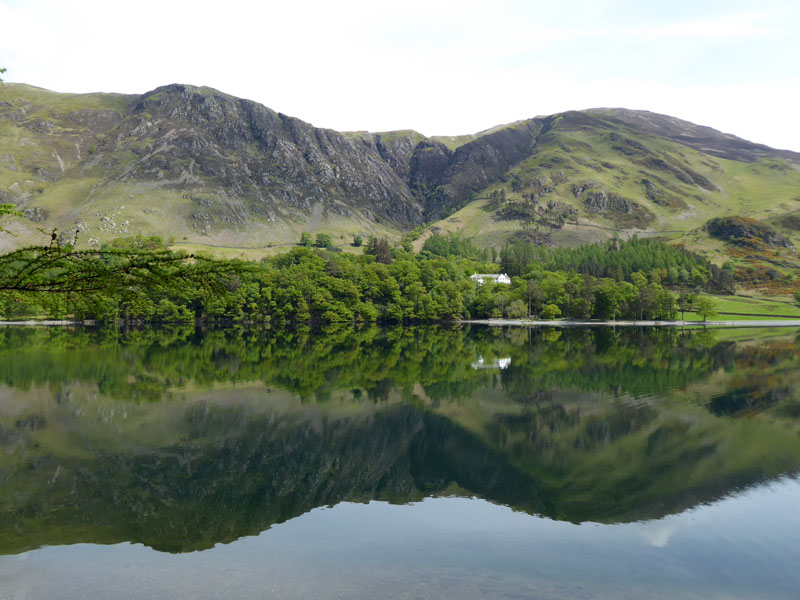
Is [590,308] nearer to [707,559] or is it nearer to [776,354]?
[776,354]

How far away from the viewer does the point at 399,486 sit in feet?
89.2

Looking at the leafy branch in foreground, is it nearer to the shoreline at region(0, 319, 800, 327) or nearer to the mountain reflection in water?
the mountain reflection in water

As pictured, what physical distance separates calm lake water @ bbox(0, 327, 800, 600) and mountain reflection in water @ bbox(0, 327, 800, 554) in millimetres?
183

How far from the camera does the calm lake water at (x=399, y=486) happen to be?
17750mm

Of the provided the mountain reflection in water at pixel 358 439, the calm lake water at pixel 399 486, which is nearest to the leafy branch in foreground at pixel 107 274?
the calm lake water at pixel 399 486

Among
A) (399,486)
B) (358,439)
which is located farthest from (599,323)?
(399,486)

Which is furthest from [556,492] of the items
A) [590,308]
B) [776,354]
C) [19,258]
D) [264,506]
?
[590,308]

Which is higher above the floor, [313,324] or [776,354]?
[776,354]

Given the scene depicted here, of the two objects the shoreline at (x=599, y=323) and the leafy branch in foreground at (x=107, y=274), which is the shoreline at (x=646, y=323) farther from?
the leafy branch in foreground at (x=107, y=274)

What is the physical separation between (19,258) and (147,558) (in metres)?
12.8

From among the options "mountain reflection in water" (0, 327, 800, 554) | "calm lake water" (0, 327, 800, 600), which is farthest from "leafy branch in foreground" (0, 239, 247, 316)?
"mountain reflection in water" (0, 327, 800, 554)

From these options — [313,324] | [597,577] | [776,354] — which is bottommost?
[313,324]

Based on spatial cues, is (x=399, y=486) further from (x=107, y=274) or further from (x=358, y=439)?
(x=107, y=274)

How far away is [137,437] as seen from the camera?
1350 inches
